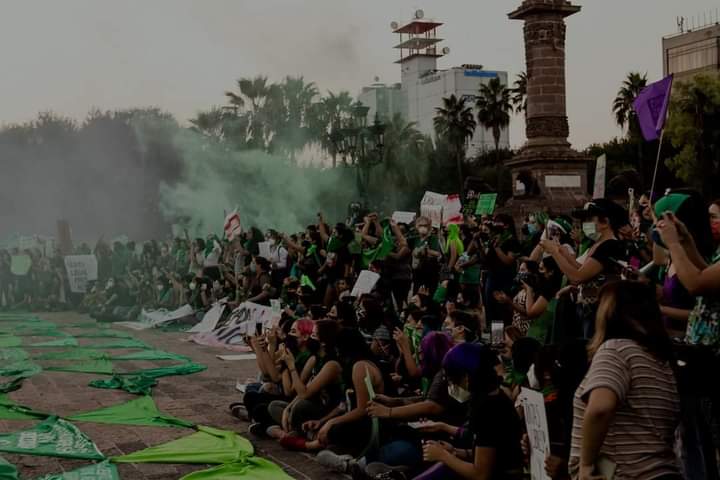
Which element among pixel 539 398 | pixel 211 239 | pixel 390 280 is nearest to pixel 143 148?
pixel 211 239

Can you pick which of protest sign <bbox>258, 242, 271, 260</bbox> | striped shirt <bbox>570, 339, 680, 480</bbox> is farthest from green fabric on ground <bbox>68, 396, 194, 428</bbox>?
protest sign <bbox>258, 242, 271, 260</bbox>

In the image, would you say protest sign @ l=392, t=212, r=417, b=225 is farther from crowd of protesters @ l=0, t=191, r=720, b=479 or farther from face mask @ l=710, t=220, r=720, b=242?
face mask @ l=710, t=220, r=720, b=242

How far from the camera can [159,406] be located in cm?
901

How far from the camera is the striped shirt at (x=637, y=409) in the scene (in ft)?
10.5

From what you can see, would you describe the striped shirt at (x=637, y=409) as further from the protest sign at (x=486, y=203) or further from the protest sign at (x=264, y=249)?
the protest sign at (x=264, y=249)

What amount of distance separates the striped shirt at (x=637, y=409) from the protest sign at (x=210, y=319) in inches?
520

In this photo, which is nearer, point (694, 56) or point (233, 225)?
point (233, 225)

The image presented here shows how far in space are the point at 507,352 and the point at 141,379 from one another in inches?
215

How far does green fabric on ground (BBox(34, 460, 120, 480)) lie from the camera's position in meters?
6.29

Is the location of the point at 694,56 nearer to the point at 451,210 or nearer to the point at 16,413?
the point at 451,210

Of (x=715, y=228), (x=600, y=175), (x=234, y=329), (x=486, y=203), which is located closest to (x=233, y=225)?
(x=234, y=329)

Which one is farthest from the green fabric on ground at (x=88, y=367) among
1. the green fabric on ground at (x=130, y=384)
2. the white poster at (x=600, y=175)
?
the white poster at (x=600, y=175)

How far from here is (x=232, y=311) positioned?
52.7 feet

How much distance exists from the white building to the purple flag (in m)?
58.8
